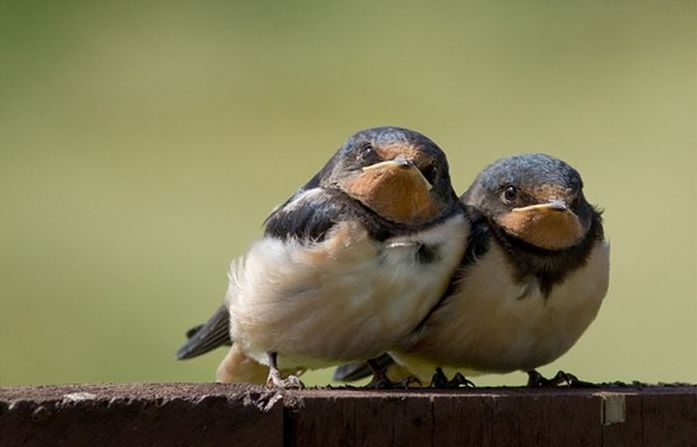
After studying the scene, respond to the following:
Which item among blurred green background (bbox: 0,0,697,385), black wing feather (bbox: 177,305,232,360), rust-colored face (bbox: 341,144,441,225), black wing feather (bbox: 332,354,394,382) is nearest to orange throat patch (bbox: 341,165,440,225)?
rust-colored face (bbox: 341,144,441,225)

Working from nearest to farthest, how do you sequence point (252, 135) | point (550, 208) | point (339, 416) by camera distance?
point (339, 416)
point (550, 208)
point (252, 135)

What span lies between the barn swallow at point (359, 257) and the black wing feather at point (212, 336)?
0.39 metres

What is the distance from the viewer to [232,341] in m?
3.61

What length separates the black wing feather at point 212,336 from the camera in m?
3.79

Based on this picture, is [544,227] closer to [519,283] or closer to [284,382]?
[519,283]

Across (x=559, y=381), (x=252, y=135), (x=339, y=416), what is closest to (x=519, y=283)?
(x=559, y=381)

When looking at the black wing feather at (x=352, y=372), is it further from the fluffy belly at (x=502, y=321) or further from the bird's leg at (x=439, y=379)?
the bird's leg at (x=439, y=379)

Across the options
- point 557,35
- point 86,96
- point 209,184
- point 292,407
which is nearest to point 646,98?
point 557,35

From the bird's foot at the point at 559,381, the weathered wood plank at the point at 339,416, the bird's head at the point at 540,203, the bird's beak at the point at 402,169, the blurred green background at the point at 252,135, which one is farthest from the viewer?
the blurred green background at the point at 252,135

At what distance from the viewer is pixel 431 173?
10.7ft

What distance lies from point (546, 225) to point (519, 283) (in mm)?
118

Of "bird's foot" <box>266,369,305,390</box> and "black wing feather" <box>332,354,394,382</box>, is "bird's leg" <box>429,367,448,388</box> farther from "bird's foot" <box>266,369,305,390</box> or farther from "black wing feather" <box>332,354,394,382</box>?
"black wing feather" <box>332,354,394,382</box>

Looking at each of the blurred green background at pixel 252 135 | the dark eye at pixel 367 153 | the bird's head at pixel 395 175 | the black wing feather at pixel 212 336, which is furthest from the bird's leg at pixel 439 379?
the blurred green background at pixel 252 135

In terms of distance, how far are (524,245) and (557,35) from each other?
23.0 feet
